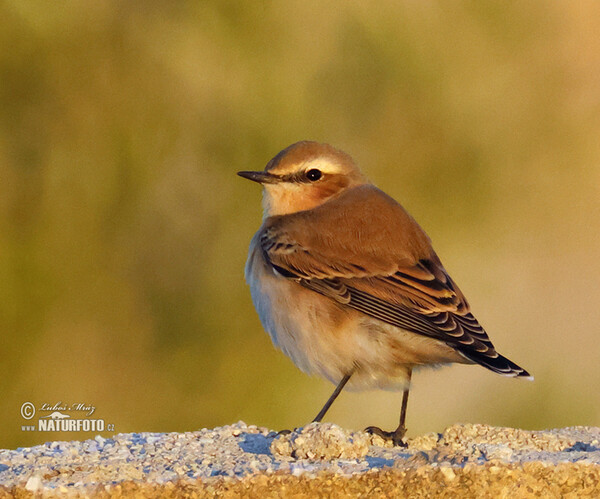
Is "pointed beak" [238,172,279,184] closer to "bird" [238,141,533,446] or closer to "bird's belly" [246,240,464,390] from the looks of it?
"bird" [238,141,533,446]

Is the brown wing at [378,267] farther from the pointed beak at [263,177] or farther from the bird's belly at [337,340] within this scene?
the pointed beak at [263,177]

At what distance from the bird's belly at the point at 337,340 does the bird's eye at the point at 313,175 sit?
2.27 ft

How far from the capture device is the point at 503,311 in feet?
24.7

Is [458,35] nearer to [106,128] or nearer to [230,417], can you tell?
[106,128]

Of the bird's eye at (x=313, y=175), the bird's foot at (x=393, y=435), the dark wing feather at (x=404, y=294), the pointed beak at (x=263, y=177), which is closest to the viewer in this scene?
the bird's foot at (x=393, y=435)

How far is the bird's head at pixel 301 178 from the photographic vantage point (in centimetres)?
612

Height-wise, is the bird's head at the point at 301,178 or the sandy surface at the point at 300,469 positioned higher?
the bird's head at the point at 301,178

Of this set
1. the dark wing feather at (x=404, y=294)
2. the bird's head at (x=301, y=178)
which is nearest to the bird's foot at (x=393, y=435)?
the dark wing feather at (x=404, y=294)

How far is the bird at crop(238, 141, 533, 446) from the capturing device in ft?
17.3

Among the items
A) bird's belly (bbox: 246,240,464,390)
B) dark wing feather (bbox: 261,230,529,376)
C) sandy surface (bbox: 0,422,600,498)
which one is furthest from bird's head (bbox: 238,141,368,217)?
sandy surface (bbox: 0,422,600,498)

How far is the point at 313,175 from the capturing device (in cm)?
621

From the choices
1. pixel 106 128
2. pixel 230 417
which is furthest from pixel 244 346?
pixel 106 128

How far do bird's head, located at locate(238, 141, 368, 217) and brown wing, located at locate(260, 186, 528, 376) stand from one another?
131 millimetres

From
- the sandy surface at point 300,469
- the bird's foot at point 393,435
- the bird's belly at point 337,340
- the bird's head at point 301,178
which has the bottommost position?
the sandy surface at point 300,469
